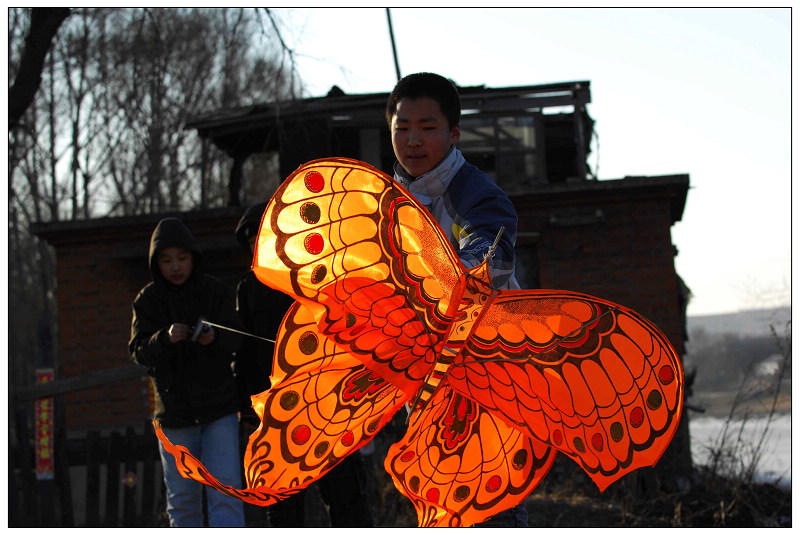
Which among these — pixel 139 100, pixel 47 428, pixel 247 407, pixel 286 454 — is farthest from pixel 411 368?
pixel 139 100

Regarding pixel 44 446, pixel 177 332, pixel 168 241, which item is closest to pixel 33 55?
pixel 44 446

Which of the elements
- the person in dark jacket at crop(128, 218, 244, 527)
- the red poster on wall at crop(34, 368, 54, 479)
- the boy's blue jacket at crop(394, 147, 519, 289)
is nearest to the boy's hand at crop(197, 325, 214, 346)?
the person in dark jacket at crop(128, 218, 244, 527)

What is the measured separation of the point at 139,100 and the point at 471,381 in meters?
17.2

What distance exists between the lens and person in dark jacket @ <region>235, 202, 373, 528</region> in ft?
11.5

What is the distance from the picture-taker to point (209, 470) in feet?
11.3

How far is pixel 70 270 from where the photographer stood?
9039 mm

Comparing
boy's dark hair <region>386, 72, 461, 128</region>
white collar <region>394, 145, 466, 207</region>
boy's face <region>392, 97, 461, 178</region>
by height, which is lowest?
white collar <region>394, 145, 466, 207</region>

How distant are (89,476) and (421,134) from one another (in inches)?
193

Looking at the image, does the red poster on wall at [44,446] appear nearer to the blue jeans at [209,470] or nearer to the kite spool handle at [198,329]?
the blue jeans at [209,470]

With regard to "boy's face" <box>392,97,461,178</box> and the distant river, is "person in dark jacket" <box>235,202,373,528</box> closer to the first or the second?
"boy's face" <box>392,97,461,178</box>

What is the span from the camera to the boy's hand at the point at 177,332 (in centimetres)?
337

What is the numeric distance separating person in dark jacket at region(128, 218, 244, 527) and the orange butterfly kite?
4.14 feet

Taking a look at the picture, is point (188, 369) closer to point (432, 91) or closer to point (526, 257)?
point (432, 91)

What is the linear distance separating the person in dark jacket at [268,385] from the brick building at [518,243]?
14.3 feet
